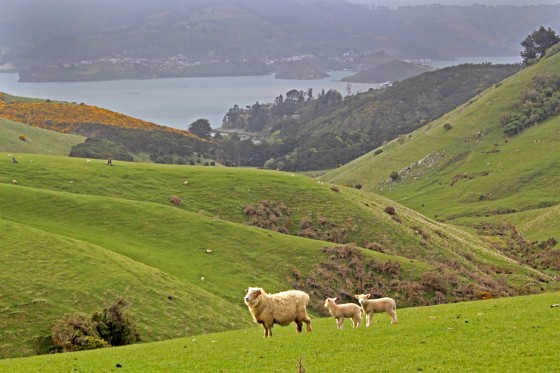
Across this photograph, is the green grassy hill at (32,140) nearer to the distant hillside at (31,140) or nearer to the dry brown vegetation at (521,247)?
the distant hillside at (31,140)

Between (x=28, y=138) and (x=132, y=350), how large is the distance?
92097 millimetres

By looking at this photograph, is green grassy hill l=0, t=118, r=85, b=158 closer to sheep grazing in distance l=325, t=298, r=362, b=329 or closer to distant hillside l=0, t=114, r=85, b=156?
distant hillside l=0, t=114, r=85, b=156

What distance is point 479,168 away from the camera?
121 meters

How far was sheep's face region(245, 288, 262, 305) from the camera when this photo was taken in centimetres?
2312

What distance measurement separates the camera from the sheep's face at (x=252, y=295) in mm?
23125

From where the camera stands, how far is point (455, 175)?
12119cm

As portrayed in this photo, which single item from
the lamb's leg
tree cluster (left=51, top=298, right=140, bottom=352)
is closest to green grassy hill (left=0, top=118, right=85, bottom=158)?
tree cluster (left=51, top=298, right=140, bottom=352)

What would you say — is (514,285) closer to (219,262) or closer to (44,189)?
(219,262)

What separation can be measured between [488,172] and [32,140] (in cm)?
7879

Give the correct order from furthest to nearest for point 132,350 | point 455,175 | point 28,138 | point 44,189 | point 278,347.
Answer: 1. point 455,175
2. point 28,138
3. point 44,189
4. point 132,350
5. point 278,347

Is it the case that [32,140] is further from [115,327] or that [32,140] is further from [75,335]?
[75,335]

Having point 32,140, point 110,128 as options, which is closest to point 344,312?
point 32,140

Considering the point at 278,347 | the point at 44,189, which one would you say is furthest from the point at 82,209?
the point at 278,347

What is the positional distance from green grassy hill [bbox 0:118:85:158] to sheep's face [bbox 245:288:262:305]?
7748 centimetres
